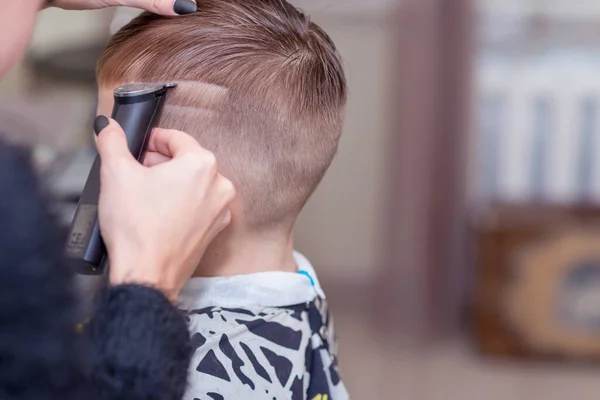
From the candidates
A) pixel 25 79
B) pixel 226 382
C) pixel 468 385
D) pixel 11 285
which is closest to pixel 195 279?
pixel 226 382

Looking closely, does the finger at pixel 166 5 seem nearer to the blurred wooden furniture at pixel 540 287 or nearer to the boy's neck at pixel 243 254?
the boy's neck at pixel 243 254

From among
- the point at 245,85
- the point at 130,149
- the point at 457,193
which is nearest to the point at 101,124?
the point at 130,149

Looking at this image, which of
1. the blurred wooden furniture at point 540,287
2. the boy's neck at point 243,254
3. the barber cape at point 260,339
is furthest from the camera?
the blurred wooden furniture at point 540,287

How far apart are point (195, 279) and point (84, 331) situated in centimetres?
38

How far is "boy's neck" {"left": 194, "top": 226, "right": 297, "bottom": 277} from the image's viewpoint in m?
0.87

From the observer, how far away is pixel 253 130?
869 millimetres

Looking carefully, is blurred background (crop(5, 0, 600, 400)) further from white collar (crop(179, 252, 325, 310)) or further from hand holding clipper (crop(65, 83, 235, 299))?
hand holding clipper (crop(65, 83, 235, 299))

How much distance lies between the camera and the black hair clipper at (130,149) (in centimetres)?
72

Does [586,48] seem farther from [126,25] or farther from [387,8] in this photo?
[126,25]

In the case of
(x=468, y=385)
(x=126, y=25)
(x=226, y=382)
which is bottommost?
(x=468, y=385)

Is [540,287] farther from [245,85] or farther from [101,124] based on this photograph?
[101,124]

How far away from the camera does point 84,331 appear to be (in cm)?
48

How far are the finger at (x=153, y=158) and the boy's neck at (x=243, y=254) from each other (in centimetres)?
13

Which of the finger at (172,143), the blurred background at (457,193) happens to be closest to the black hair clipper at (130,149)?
the finger at (172,143)
